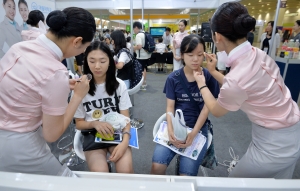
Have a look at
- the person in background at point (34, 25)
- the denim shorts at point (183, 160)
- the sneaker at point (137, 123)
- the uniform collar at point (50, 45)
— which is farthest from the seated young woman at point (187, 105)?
the person in background at point (34, 25)

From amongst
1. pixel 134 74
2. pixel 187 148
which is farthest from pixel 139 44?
pixel 187 148

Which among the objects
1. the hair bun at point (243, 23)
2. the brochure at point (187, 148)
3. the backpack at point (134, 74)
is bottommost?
the brochure at point (187, 148)

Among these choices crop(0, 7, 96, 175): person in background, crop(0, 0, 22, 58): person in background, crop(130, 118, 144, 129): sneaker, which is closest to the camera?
crop(0, 7, 96, 175): person in background

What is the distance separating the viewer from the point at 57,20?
0.79 meters

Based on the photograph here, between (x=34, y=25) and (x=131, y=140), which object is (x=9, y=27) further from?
(x=131, y=140)

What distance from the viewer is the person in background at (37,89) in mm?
765

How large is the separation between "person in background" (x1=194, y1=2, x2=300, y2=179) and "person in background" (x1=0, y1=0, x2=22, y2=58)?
2.90 meters

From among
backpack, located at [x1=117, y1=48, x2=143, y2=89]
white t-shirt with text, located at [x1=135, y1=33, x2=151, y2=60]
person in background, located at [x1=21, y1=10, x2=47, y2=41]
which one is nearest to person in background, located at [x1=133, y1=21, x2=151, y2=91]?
white t-shirt with text, located at [x1=135, y1=33, x2=151, y2=60]

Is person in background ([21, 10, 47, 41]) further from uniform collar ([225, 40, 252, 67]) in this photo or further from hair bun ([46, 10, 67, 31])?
uniform collar ([225, 40, 252, 67])

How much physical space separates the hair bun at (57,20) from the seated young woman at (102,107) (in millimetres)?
564

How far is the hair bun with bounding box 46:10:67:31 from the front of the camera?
79cm

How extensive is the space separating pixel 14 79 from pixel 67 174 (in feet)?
1.44

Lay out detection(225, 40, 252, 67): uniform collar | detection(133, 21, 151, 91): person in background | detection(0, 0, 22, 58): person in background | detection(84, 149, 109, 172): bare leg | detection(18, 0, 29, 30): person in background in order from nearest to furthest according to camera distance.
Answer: detection(225, 40, 252, 67): uniform collar < detection(84, 149, 109, 172): bare leg < detection(0, 0, 22, 58): person in background < detection(18, 0, 29, 30): person in background < detection(133, 21, 151, 91): person in background

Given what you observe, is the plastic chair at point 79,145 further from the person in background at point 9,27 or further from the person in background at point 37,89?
the person in background at point 9,27
